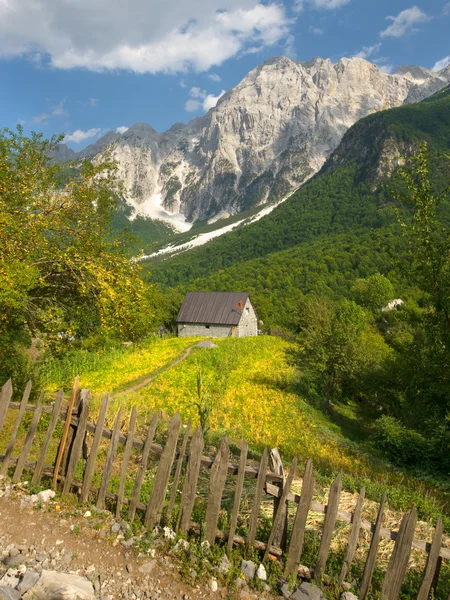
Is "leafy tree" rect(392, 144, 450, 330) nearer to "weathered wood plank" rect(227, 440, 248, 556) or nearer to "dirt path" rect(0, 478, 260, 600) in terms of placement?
"weathered wood plank" rect(227, 440, 248, 556)

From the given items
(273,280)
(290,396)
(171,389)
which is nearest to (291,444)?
(290,396)

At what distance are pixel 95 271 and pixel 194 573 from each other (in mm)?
7187

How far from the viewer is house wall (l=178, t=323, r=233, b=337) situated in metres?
58.8

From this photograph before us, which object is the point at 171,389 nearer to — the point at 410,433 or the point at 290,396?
the point at 290,396

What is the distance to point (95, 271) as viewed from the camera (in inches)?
376

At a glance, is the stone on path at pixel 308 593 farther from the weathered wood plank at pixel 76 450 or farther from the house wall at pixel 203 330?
the house wall at pixel 203 330

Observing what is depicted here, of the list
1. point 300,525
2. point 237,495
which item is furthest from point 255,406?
point 300,525

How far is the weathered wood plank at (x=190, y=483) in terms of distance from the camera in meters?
5.60

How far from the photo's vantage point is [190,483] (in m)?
5.63

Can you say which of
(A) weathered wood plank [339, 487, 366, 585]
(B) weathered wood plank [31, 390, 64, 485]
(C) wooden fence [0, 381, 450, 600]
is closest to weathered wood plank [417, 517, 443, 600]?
(C) wooden fence [0, 381, 450, 600]

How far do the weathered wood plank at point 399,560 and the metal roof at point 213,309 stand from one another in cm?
5331

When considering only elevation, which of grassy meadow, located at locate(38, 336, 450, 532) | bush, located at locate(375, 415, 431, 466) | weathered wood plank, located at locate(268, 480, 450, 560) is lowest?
grassy meadow, located at locate(38, 336, 450, 532)

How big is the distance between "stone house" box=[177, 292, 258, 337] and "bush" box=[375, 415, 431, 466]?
132ft

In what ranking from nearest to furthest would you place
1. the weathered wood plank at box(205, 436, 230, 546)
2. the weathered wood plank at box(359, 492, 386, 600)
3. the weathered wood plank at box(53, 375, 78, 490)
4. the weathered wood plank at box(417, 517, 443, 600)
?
the weathered wood plank at box(417, 517, 443, 600)
the weathered wood plank at box(359, 492, 386, 600)
the weathered wood plank at box(205, 436, 230, 546)
the weathered wood plank at box(53, 375, 78, 490)
